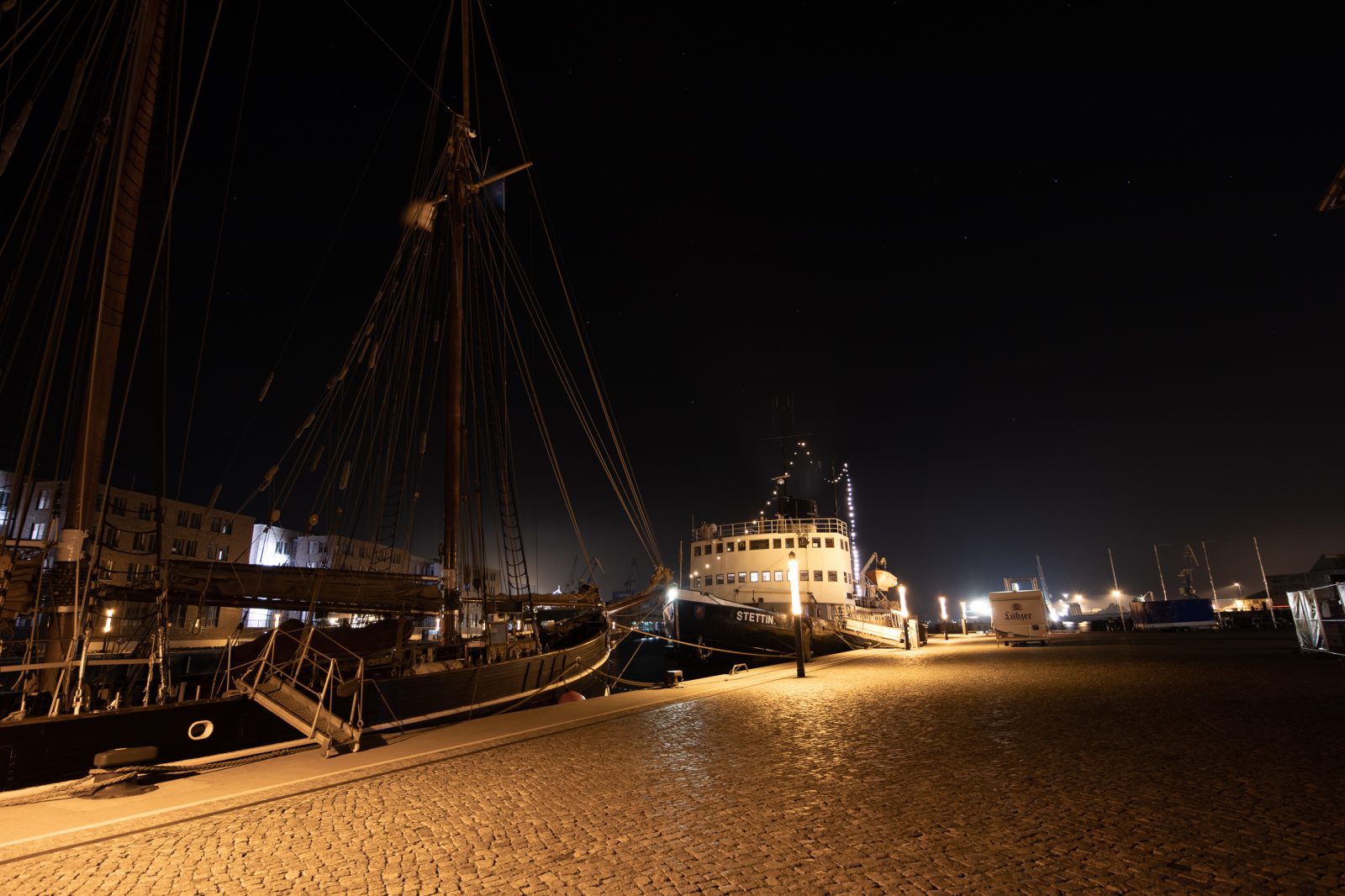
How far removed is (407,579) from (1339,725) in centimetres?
1533

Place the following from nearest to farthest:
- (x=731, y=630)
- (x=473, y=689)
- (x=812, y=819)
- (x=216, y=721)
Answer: (x=812, y=819) → (x=216, y=721) → (x=473, y=689) → (x=731, y=630)

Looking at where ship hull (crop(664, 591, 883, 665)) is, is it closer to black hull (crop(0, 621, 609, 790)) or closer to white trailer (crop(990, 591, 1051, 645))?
white trailer (crop(990, 591, 1051, 645))

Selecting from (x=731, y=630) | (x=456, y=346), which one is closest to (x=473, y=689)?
(x=456, y=346)

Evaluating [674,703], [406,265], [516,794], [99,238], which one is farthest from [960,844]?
[406,265]

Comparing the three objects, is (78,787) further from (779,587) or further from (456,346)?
(779,587)

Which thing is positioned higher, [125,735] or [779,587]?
[779,587]

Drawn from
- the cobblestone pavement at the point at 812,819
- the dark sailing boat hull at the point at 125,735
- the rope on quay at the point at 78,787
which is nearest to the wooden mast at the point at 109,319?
the dark sailing boat hull at the point at 125,735

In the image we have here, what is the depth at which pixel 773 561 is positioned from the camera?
41406 mm

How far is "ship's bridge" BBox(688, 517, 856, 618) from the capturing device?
4097 cm

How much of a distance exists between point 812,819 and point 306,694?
28.6 feet

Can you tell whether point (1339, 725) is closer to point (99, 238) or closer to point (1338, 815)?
point (1338, 815)

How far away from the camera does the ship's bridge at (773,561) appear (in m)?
41.0

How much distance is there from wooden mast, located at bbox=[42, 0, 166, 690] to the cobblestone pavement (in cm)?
478

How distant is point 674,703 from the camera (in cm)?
1262
